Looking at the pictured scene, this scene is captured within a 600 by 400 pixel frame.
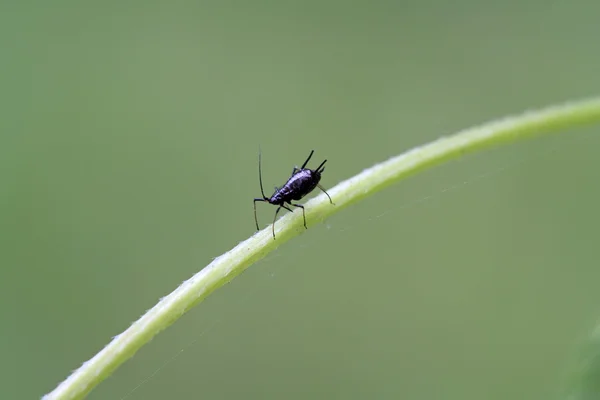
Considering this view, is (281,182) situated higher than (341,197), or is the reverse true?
(341,197)

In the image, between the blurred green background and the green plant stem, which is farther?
the blurred green background

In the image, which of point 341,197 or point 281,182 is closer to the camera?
point 341,197

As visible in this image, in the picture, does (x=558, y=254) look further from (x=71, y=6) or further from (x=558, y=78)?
(x=71, y=6)

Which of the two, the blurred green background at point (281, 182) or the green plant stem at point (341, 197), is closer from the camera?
the green plant stem at point (341, 197)
